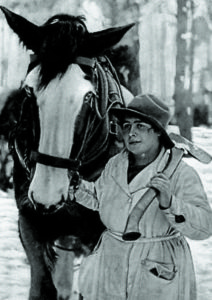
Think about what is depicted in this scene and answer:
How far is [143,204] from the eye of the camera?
1.55 m

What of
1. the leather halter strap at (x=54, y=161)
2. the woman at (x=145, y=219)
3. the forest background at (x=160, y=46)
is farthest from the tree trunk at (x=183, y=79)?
the leather halter strap at (x=54, y=161)

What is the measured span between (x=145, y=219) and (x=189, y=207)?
0.13 metres

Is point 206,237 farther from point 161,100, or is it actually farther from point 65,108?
point 65,108

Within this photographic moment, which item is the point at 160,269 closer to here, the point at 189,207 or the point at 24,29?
the point at 189,207

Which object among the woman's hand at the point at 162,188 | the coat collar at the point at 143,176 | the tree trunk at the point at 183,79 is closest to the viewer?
the woman's hand at the point at 162,188

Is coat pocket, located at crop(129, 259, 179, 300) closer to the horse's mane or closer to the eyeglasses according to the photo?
the eyeglasses

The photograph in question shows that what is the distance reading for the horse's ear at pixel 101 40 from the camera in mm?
1626

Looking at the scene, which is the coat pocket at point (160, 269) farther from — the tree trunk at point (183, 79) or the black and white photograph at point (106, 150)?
the tree trunk at point (183, 79)

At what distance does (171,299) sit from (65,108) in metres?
0.60

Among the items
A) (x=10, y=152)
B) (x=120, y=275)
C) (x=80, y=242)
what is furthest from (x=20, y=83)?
(x=120, y=275)

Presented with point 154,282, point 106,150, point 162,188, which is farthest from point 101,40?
point 154,282

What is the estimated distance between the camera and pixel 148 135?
161 centimetres

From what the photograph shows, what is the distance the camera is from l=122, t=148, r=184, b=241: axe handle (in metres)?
1.54

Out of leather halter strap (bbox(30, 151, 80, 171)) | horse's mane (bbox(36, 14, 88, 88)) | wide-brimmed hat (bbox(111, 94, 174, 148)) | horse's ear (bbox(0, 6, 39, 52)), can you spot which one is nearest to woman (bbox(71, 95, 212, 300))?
wide-brimmed hat (bbox(111, 94, 174, 148))
